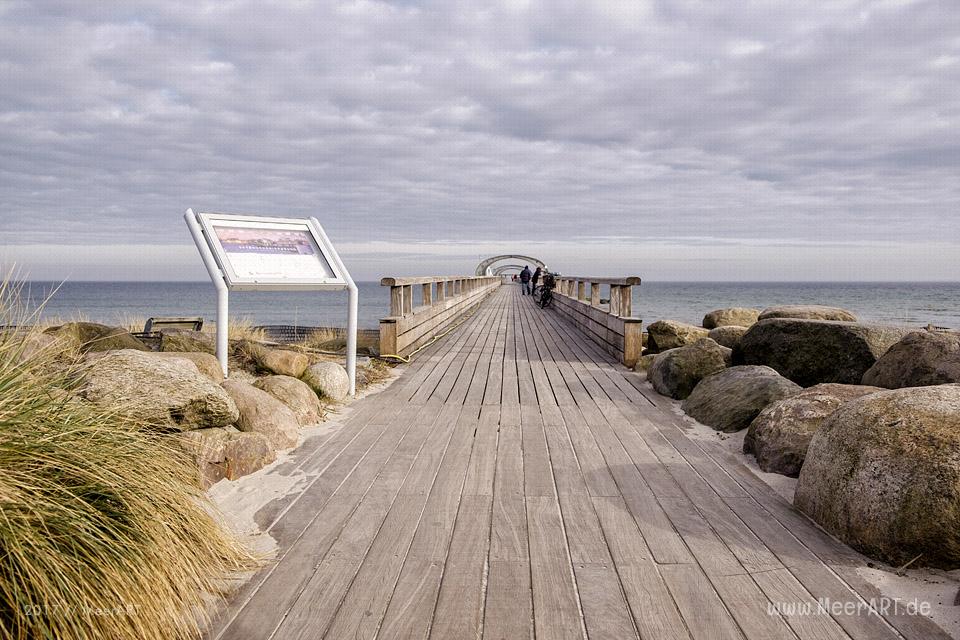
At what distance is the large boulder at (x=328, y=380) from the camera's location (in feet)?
17.8

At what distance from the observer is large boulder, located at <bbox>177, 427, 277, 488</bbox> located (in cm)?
329

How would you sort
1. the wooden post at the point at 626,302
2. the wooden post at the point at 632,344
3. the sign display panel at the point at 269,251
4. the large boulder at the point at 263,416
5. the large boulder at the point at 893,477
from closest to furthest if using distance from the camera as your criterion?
1. the large boulder at the point at 893,477
2. the large boulder at the point at 263,416
3. the sign display panel at the point at 269,251
4. the wooden post at the point at 632,344
5. the wooden post at the point at 626,302

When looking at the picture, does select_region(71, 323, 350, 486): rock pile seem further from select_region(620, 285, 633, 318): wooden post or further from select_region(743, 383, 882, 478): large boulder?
select_region(620, 285, 633, 318): wooden post

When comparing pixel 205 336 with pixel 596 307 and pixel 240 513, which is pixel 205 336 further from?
pixel 596 307

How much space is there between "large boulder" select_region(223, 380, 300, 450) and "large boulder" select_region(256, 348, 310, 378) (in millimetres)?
1369

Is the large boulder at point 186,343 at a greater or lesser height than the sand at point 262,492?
greater

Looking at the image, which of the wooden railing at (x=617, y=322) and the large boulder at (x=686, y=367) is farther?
the wooden railing at (x=617, y=322)

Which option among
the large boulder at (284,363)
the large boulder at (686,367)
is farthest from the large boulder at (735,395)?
the large boulder at (284,363)

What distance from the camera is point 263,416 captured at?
405cm

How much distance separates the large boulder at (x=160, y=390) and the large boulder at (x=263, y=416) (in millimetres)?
325

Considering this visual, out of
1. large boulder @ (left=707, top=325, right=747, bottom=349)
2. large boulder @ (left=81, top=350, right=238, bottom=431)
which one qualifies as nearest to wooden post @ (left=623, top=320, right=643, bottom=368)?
large boulder @ (left=707, top=325, right=747, bottom=349)

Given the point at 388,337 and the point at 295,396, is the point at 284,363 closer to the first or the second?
the point at 295,396

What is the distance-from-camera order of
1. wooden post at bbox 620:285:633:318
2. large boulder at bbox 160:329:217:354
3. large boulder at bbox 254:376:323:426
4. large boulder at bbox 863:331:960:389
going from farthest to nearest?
wooden post at bbox 620:285:633:318, large boulder at bbox 160:329:217:354, large boulder at bbox 254:376:323:426, large boulder at bbox 863:331:960:389

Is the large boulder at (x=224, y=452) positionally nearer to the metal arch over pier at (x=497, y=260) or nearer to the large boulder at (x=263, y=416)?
the large boulder at (x=263, y=416)
